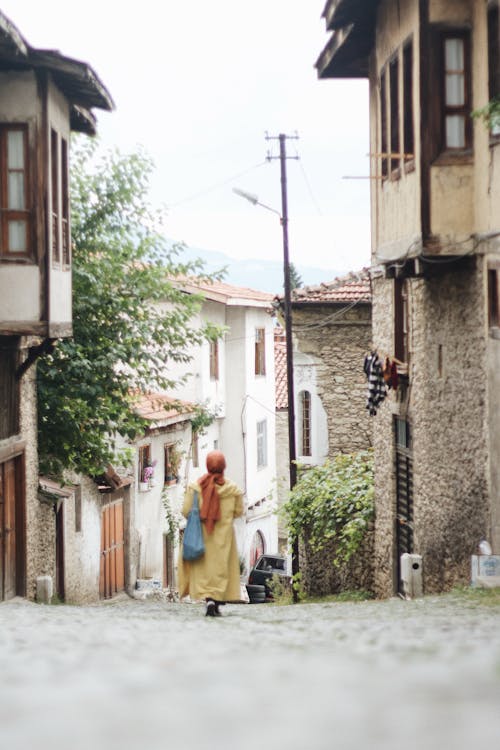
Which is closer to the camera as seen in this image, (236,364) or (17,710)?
(17,710)

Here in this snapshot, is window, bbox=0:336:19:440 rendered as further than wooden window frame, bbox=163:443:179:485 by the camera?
No

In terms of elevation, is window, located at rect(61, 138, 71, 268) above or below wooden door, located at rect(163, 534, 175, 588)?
above

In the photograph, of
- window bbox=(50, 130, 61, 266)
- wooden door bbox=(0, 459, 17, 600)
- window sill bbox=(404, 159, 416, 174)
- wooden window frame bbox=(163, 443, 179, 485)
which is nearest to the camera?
window sill bbox=(404, 159, 416, 174)

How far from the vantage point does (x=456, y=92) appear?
12609 mm

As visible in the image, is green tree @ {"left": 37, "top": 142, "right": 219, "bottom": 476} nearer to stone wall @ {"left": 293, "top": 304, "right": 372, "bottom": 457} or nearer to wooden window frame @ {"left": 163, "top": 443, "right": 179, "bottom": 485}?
stone wall @ {"left": 293, "top": 304, "right": 372, "bottom": 457}

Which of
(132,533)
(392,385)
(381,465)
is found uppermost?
(392,385)

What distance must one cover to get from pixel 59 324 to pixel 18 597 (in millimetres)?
3833

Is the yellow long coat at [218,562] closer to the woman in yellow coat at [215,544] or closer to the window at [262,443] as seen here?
the woman in yellow coat at [215,544]

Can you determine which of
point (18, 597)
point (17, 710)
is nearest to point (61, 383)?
point (18, 597)

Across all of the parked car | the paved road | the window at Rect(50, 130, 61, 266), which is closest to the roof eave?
the window at Rect(50, 130, 61, 266)

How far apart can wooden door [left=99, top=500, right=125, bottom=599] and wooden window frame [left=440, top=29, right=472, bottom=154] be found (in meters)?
13.3

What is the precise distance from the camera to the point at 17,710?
2.76 metres

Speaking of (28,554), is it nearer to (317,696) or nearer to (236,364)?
(317,696)

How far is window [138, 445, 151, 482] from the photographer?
27047 mm
